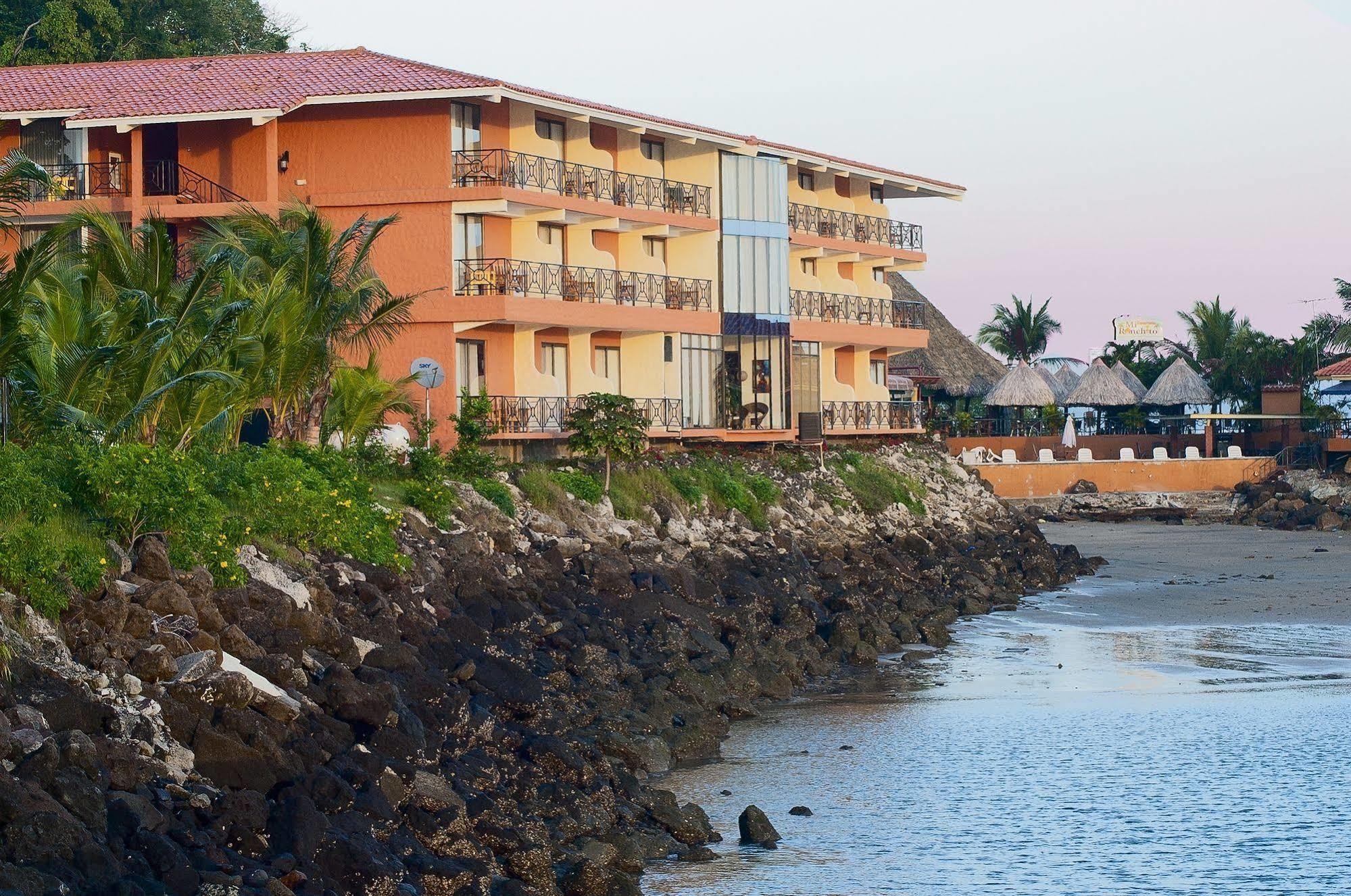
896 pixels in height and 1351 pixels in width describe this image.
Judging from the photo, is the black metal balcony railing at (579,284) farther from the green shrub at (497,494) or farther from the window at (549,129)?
the green shrub at (497,494)

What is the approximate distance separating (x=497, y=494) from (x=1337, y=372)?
42608 mm

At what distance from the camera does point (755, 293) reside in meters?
42.7

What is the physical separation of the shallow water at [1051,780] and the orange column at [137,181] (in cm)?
1866

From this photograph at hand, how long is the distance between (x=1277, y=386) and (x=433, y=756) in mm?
54857

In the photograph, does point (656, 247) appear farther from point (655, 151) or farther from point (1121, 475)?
point (1121, 475)

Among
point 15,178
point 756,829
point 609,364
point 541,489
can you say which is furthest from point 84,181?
point 756,829

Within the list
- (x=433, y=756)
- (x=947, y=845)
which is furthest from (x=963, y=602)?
(x=433, y=756)

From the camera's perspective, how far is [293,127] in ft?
119

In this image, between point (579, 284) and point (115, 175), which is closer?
point (115, 175)

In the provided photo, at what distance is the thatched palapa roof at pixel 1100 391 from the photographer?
221ft

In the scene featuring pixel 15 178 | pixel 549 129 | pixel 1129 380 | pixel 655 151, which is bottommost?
pixel 1129 380

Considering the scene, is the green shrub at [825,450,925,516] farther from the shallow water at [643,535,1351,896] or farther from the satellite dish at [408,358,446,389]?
the shallow water at [643,535,1351,896]

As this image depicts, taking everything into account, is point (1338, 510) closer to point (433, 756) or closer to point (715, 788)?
point (715, 788)

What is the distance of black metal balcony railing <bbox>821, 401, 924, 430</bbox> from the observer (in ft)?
152
